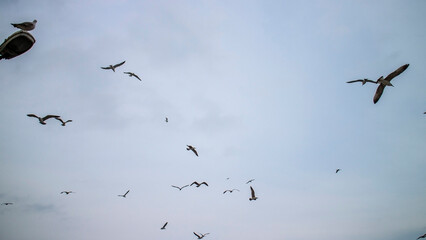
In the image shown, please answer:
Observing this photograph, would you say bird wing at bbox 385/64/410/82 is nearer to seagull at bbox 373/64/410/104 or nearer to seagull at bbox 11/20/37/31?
seagull at bbox 373/64/410/104

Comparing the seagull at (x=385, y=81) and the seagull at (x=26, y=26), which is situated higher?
the seagull at (x=385, y=81)

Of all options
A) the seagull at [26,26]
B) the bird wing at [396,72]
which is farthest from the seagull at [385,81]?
the seagull at [26,26]

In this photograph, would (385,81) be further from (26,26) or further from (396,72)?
(26,26)


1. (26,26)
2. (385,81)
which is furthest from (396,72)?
(26,26)

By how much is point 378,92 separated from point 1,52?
54.7 ft

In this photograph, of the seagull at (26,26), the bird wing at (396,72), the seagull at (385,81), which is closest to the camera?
the seagull at (26,26)

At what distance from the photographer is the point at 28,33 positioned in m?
4.95

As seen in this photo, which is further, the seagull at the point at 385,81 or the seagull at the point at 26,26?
the seagull at the point at 385,81

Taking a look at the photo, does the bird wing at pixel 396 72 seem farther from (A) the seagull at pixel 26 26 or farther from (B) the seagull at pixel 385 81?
(A) the seagull at pixel 26 26

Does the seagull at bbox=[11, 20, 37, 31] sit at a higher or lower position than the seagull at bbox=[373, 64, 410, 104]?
lower

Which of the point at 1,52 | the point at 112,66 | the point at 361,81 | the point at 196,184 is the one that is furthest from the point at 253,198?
the point at 1,52

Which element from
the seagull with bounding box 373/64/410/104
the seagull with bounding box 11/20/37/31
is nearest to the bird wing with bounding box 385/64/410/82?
the seagull with bounding box 373/64/410/104

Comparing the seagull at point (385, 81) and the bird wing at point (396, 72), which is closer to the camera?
the bird wing at point (396, 72)

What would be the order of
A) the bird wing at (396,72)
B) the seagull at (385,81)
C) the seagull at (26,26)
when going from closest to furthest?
the seagull at (26,26) → the bird wing at (396,72) → the seagull at (385,81)
